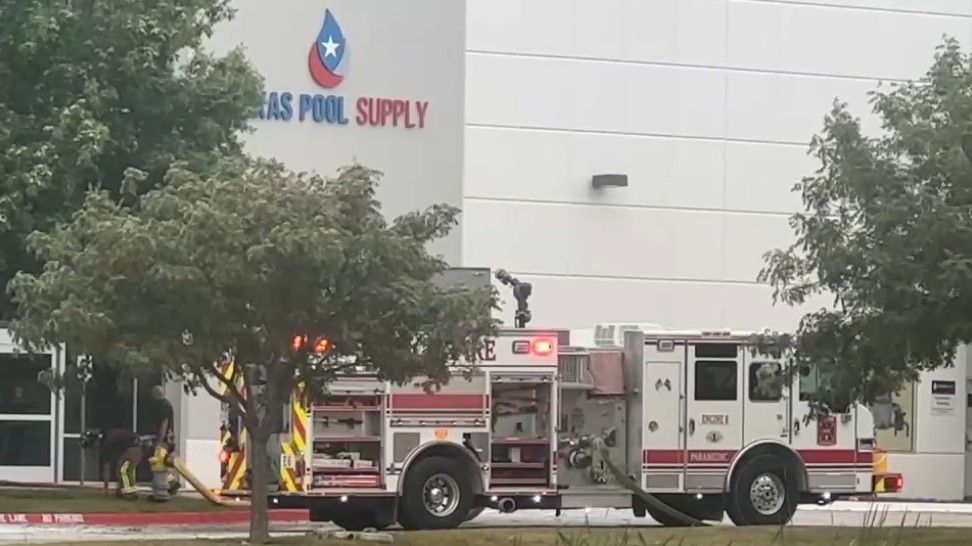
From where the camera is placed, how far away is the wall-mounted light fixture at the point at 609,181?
3142 cm

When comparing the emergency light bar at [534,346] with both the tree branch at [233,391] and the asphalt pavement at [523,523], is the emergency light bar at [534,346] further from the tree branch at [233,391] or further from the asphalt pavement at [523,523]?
the tree branch at [233,391]

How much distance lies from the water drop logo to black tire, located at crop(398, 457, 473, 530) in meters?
11.7

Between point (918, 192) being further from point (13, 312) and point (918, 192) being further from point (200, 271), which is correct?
point (13, 312)

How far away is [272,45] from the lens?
30.1m

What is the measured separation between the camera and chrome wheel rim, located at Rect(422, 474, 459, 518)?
66.3 feet

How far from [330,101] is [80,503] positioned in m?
10.3

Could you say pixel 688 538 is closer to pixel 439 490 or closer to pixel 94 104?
pixel 439 490

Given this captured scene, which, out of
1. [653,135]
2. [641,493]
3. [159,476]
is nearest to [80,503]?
[159,476]

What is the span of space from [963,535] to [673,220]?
14.2 meters

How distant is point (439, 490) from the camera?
20.3 meters

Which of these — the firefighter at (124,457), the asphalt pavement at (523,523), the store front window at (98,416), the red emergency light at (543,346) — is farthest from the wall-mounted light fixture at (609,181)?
the firefighter at (124,457)

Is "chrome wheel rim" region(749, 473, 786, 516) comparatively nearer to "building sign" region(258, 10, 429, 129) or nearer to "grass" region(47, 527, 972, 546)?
"grass" region(47, 527, 972, 546)

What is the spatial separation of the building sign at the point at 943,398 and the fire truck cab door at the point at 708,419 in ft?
45.4

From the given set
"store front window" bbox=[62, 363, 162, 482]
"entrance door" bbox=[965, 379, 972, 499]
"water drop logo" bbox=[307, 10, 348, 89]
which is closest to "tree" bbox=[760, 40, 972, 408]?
"water drop logo" bbox=[307, 10, 348, 89]
